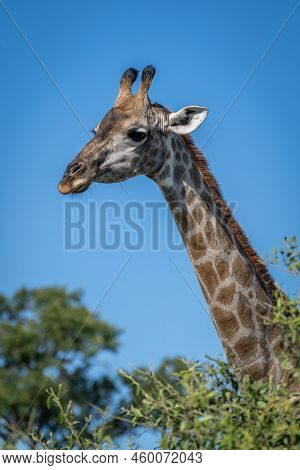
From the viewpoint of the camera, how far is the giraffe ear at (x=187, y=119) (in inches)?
370

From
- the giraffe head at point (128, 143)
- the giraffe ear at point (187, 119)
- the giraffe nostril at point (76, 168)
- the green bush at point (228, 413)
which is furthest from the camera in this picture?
the giraffe ear at point (187, 119)

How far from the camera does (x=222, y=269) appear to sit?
27.8ft

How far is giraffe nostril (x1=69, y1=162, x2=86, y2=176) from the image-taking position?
28.9 feet

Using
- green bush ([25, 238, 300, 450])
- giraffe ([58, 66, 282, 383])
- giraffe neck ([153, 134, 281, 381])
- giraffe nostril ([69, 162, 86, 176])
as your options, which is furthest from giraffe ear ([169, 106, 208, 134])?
green bush ([25, 238, 300, 450])

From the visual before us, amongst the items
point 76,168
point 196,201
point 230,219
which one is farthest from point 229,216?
point 76,168

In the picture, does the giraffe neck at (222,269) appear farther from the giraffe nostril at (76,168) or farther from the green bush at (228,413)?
the green bush at (228,413)

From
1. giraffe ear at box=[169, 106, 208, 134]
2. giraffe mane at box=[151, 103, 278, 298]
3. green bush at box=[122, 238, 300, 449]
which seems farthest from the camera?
giraffe ear at box=[169, 106, 208, 134]

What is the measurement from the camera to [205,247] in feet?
28.3

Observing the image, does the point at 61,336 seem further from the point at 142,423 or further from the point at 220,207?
the point at 142,423

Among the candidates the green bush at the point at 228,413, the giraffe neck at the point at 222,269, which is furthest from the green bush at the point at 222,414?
the giraffe neck at the point at 222,269

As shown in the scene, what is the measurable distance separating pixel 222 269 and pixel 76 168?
1.74m

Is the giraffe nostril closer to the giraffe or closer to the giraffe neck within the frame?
the giraffe
